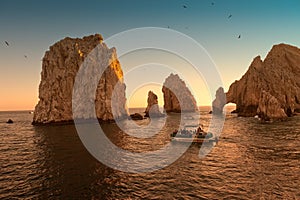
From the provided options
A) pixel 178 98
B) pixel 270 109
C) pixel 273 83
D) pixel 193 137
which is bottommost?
pixel 193 137

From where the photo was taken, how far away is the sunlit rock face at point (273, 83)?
11097 centimetres

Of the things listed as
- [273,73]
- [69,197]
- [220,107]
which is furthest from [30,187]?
[220,107]

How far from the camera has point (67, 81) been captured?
91688 mm

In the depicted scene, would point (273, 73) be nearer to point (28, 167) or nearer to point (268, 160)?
point (268, 160)

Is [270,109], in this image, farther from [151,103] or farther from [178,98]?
[178,98]

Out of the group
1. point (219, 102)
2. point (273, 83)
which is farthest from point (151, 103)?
point (273, 83)

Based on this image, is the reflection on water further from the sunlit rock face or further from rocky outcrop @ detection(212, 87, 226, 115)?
rocky outcrop @ detection(212, 87, 226, 115)

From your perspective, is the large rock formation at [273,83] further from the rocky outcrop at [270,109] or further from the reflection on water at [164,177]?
the reflection on water at [164,177]

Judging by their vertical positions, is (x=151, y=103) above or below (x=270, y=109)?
above

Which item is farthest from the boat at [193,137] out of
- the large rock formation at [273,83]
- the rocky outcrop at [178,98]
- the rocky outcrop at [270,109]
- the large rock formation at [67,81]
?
the rocky outcrop at [178,98]

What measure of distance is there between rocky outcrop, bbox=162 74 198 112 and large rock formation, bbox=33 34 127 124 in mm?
81337

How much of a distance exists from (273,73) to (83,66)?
10757cm

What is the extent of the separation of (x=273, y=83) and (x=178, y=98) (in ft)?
260

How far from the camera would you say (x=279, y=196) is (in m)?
18.6
